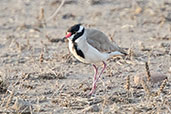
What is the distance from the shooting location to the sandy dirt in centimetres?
541

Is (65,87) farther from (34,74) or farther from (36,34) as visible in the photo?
(36,34)

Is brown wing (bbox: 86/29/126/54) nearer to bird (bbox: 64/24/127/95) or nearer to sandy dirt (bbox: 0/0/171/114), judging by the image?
bird (bbox: 64/24/127/95)

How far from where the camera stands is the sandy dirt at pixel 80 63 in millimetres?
5406

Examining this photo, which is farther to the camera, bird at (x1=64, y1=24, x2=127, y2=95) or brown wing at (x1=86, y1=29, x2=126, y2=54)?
brown wing at (x1=86, y1=29, x2=126, y2=54)

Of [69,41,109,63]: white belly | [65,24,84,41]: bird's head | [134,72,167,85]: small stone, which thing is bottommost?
[134,72,167,85]: small stone

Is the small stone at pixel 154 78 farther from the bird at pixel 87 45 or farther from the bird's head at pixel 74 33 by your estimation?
the bird's head at pixel 74 33

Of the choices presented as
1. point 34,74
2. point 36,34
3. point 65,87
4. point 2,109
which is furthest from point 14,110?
point 36,34

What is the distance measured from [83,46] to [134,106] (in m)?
1.07

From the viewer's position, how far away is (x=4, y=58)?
7707 mm

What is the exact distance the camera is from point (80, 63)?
24.3 feet

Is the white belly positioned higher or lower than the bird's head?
lower

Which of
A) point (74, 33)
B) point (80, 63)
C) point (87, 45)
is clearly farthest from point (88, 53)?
point (80, 63)

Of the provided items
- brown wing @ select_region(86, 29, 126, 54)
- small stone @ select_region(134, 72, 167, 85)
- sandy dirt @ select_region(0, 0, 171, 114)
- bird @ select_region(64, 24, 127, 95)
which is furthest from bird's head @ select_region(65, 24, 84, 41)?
small stone @ select_region(134, 72, 167, 85)

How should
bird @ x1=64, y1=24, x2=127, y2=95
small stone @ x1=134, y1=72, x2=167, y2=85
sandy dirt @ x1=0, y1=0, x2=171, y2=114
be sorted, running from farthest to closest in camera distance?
small stone @ x1=134, y1=72, x2=167, y2=85 < bird @ x1=64, y1=24, x2=127, y2=95 < sandy dirt @ x1=0, y1=0, x2=171, y2=114
